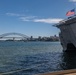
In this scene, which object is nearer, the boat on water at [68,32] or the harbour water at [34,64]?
the harbour water at [34,64]

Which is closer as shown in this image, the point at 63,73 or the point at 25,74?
the point at 63,73

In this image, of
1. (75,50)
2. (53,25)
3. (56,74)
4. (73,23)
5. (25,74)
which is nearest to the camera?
(56,74)

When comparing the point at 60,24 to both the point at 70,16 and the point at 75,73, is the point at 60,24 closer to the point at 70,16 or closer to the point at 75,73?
the point at 70,16

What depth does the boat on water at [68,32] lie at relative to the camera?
58450 millimetres

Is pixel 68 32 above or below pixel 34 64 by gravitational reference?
above

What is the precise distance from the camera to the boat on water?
2301 inches

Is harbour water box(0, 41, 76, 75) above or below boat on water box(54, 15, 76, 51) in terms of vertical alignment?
below

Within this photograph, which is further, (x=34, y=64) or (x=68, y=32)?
(x=68, y=32)

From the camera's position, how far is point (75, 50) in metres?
74.4

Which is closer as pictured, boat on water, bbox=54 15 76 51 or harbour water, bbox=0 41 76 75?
harbour water, bbox=0 41 76 75

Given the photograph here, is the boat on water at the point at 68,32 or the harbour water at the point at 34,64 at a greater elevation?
the boat on water at the point at 68,32

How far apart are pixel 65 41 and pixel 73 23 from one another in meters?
13.7

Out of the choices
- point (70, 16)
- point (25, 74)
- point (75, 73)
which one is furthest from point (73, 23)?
point (75, 73)

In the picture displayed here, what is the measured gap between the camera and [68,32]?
64.8 m
